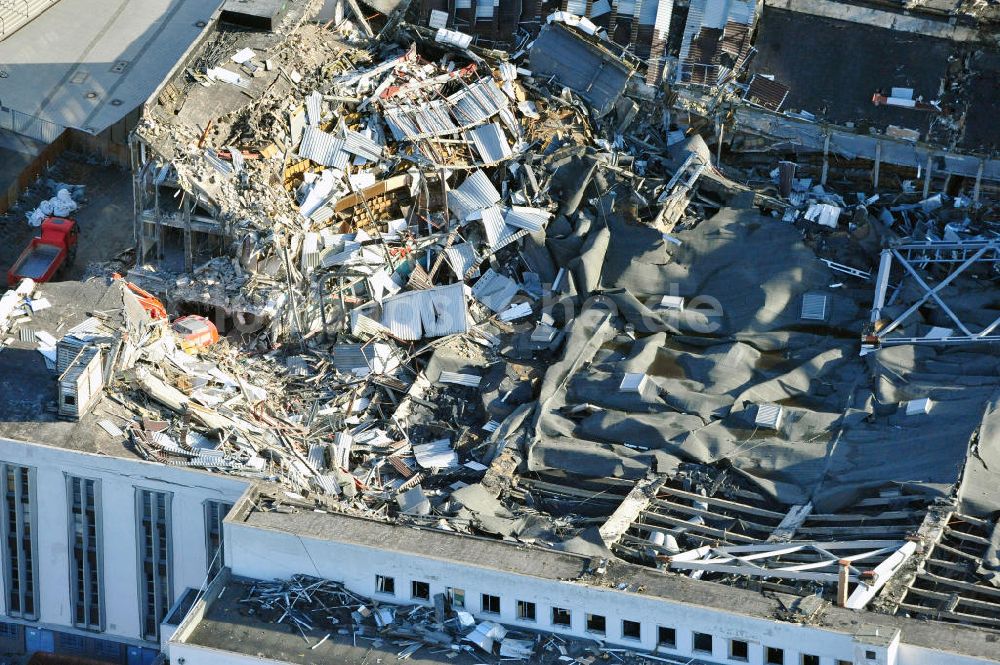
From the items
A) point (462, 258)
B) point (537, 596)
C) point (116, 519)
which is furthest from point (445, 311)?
point (537, 596)

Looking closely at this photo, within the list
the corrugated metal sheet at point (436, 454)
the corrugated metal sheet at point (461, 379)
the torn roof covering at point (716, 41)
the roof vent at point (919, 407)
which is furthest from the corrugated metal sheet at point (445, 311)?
the roof vent at point (919, 407)

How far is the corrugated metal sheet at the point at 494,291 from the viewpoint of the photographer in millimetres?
69625

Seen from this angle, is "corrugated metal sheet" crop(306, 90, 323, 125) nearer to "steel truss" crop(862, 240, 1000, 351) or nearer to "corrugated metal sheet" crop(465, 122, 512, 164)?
"corrugated metal sheet" crop(465, 122, 512, 164)

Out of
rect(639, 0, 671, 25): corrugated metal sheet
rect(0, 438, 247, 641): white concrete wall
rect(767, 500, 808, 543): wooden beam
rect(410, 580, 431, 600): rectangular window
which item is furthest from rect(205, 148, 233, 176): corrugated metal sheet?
rect(767, 500, 808, 543): wooden beam

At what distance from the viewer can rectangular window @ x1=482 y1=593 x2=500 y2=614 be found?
185ft

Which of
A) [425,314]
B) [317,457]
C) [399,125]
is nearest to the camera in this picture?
[317,457]

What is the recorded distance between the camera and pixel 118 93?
253ft

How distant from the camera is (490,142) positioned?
72.0m

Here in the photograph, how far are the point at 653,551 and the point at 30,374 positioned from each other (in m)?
17.1

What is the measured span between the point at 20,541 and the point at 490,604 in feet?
43.6

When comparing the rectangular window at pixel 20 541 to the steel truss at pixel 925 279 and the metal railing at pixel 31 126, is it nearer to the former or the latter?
the metal railing at pixel 31 126

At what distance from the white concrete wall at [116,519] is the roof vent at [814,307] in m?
17.6

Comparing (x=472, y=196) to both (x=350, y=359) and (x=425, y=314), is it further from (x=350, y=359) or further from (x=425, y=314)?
(x=350, y=359)

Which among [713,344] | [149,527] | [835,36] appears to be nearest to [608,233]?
[713,344]
